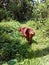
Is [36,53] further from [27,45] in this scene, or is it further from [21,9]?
[21,9]

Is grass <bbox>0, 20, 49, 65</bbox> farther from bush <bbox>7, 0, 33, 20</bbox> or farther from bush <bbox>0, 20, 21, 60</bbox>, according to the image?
bush <bbox>7, 0, 33, 20</bbox>

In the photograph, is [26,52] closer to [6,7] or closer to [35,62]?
[35,62]

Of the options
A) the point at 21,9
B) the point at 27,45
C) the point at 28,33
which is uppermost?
the point at 28,33

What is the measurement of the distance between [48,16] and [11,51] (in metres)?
3.59

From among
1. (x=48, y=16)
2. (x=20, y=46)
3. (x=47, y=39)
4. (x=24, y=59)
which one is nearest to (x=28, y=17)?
(x=48, y=16)

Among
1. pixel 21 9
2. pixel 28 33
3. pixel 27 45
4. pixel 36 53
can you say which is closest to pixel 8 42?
pixel 27 45

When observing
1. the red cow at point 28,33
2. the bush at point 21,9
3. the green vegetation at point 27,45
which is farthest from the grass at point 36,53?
the bush at point 21,9

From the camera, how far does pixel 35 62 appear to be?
6699mm

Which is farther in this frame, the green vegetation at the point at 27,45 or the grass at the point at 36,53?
the green vegetation at the point at 27,45

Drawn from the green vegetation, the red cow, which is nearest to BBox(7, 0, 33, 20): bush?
the green vegetation

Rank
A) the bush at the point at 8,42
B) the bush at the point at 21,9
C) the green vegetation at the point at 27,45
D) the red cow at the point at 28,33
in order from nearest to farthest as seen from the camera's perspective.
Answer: the green vegetation at the point at 27,45
the bush at the point at 8,42
the red cow at the point at 28,33
the bush at the point at 21,9

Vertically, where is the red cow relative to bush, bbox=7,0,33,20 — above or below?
above

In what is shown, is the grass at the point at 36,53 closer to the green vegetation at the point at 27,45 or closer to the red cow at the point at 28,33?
the green vegetation at the point at 27,45

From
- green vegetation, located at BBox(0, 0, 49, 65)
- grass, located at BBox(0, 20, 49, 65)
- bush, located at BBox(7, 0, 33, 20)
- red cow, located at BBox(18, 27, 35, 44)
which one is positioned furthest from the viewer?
bush, located at BBox(7, 0, 33, 20)
